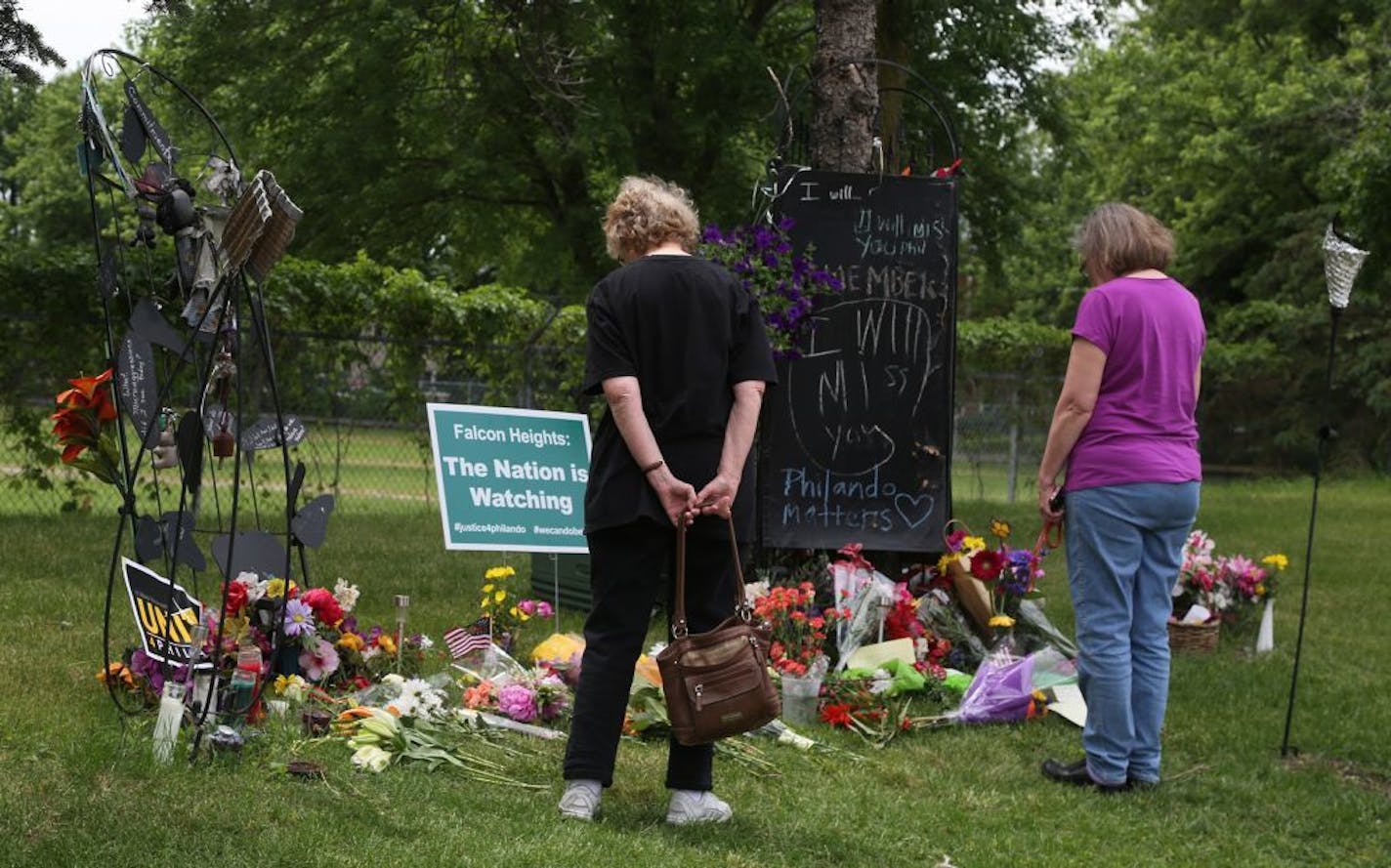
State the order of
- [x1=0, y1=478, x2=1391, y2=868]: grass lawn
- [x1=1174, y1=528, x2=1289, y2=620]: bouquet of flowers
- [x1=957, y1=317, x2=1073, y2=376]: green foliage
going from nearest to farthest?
[x1=0, y1=478, x2=1391, y2=868]: grass lawn → [x1=1174, y1=528, x2=1289, y2=620]: bouquet of flowers → [x1=957, y1=317, x2=1073, y2=376]: green foliage

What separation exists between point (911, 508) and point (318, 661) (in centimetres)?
299

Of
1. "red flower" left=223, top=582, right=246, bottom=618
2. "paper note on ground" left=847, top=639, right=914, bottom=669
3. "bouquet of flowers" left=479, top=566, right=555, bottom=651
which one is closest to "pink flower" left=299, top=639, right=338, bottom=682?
"red flower" left=223, top=582, right=246, bottom=618

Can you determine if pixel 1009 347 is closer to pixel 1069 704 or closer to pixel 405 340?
pixel 405 340

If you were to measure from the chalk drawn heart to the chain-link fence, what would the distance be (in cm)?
397

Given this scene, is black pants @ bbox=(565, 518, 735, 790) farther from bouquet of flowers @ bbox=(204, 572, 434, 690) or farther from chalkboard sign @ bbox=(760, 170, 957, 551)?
chalkboard sign @ bbox=(760, 170, 957, 551)

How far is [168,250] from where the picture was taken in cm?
1038

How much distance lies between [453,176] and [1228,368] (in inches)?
495

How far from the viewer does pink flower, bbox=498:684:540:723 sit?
16.9ft

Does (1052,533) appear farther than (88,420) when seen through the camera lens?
Yes

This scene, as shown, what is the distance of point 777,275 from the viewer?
686 centimetres

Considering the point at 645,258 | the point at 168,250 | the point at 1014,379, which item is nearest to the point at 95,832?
the point at 645,258

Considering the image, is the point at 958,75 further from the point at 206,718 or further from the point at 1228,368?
the point at 206,718

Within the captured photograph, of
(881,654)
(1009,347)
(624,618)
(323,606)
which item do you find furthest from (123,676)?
(1009,347)

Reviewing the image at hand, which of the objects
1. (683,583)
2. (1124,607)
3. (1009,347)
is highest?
(1009,347)
